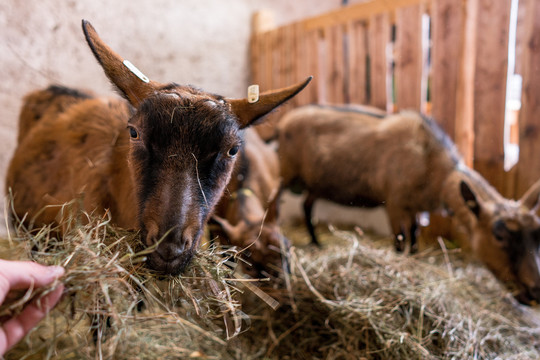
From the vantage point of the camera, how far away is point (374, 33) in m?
4.77

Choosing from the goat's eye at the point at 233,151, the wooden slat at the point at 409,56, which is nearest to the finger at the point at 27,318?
the goat's eye at the point at 233,151

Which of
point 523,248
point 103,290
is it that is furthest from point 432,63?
point 103,290

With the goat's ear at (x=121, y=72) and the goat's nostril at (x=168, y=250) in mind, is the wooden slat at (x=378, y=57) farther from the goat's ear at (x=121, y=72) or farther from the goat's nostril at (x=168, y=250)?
the goat's nostril at (x=168, y=250)

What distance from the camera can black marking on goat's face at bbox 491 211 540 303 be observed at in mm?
3117

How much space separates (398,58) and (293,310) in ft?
11.5

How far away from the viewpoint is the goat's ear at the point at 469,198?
3.54 m

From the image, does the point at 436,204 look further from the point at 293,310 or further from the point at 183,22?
the point at 183,22

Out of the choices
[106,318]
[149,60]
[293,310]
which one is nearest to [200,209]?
[106,318]

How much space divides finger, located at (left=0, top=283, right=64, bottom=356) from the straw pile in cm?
7

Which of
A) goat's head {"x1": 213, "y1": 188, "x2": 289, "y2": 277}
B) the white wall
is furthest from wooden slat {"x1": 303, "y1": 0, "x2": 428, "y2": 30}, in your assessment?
goat's head {"x1": 213, "y1": 188, "x2": 289, "y2": 277}

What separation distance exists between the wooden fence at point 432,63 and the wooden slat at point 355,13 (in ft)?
0.04

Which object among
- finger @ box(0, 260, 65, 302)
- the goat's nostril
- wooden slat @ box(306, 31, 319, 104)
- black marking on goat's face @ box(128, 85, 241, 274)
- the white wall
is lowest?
the goat's nostril

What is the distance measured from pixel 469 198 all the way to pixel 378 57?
7.44 feet

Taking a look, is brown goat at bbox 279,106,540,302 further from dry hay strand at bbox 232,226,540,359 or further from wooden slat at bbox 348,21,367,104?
dry hay strand at bbox 232,226,540,359
